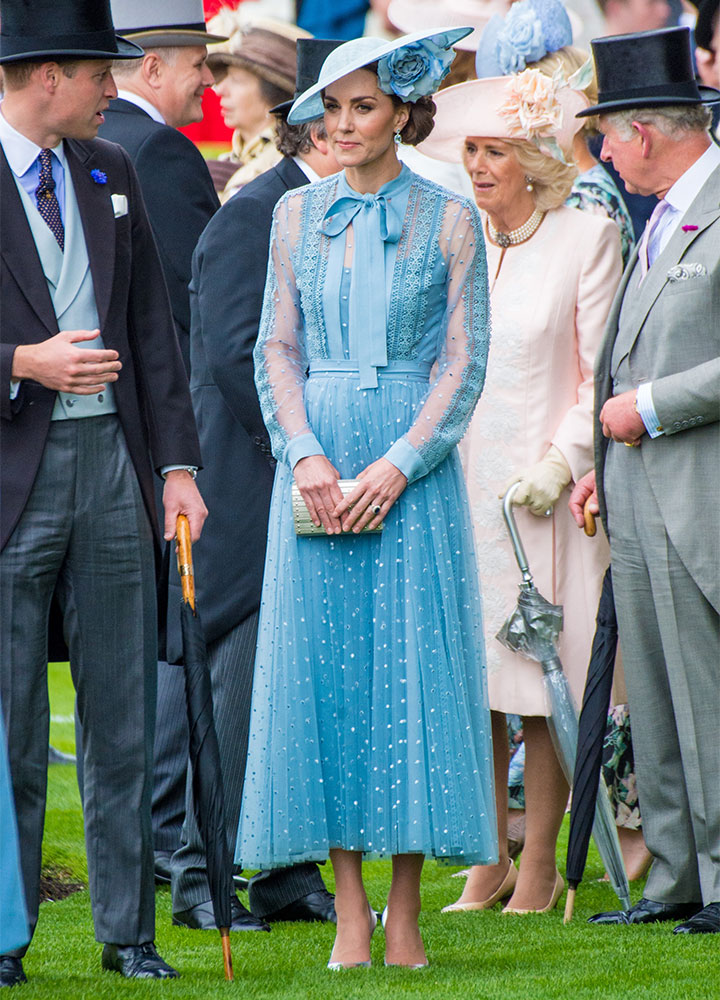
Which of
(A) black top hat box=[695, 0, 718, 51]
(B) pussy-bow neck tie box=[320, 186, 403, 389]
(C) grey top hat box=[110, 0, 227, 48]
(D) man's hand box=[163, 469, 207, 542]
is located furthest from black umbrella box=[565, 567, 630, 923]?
(A) black top hat box=[695, 0, 718, 51]

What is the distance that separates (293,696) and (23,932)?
0.91 m

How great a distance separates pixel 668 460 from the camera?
4.42 meters

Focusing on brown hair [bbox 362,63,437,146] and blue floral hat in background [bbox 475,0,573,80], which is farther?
blue floral hat in background [bbox 475,0,573,80]

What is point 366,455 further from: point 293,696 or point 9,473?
point 9,473

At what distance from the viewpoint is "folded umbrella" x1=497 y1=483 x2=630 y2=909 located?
464 centimetres

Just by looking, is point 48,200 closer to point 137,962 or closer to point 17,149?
point 17,149

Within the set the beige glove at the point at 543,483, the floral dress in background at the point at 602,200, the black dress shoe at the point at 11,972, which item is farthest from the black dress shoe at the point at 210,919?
the floral dress in background at the point at 602,200

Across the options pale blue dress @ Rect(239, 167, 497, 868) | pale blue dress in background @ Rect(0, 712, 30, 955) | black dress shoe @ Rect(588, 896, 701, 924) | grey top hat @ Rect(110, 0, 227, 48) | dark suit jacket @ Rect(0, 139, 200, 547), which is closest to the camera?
pale blue dress in background @ Rect(0, 712, 30, 955)

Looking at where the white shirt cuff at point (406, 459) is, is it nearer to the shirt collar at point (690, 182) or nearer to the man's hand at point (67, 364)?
the man's hand at point (67, 364)

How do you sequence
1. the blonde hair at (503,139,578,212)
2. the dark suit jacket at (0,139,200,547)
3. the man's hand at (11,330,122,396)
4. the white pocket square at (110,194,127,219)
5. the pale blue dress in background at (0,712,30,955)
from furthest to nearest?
1. the blonde hair at (503,139,578,212)
2. the white pocket square at (110,194,127,219)
3. the dark suit jacket at (0,139,200,547)
4. the man's hand at (11,330,122,396)
5. the pale blue dress in background at (0,712,30,955)

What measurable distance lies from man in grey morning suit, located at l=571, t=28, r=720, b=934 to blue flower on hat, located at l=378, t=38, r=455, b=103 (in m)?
0.77

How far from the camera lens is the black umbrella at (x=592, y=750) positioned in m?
4.43

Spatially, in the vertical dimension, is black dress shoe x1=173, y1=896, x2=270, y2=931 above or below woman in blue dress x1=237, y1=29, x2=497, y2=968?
below

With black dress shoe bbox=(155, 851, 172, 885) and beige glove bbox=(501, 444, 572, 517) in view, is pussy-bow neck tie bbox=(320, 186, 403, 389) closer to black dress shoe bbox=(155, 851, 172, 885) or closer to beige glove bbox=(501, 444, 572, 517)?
beige glove bbox=(501, 444, 572, 517)
